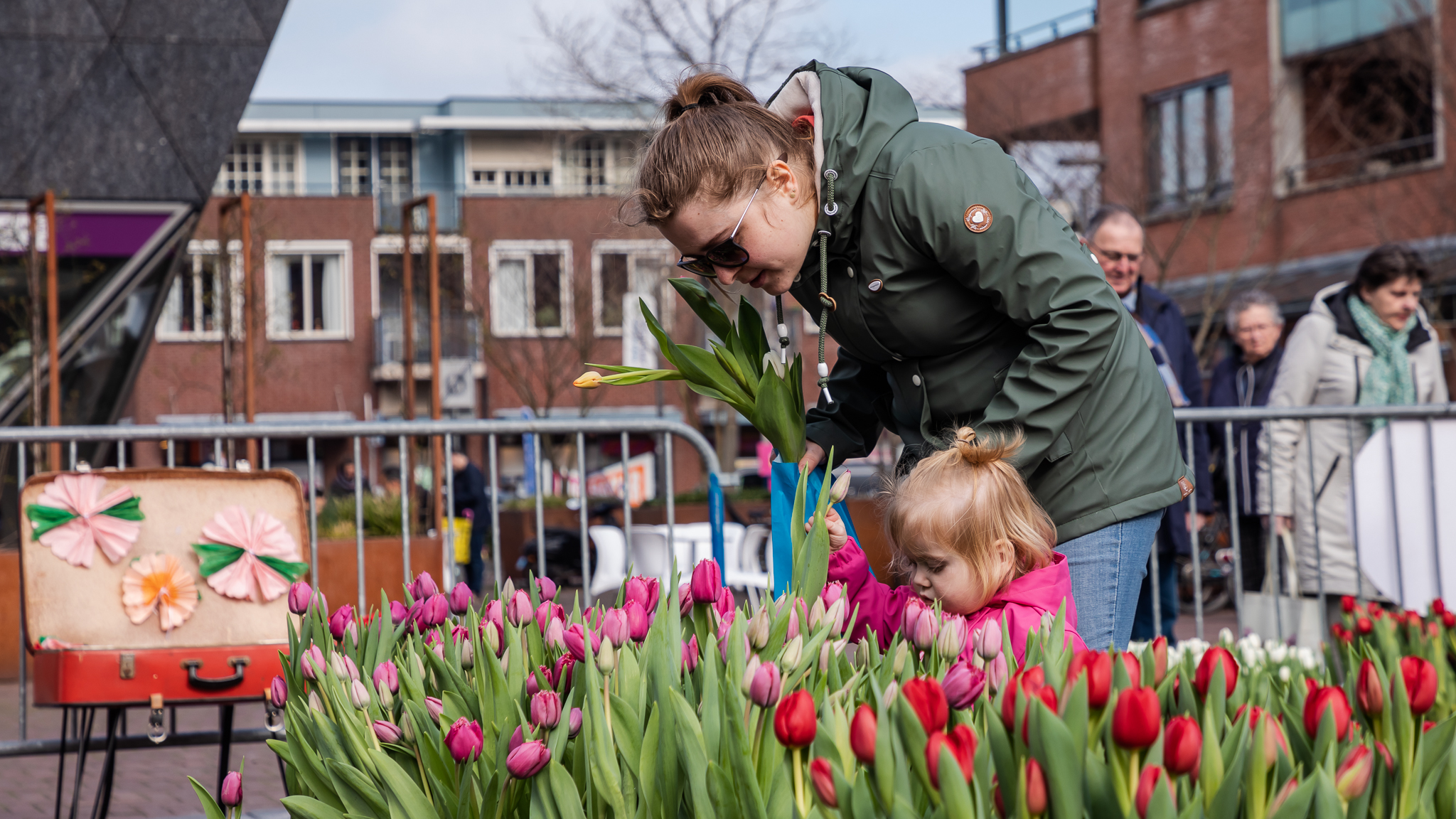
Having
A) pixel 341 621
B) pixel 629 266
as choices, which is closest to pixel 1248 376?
pixel 341 621

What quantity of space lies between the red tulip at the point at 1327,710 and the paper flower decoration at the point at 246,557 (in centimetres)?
307

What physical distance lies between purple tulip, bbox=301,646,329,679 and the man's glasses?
0.85 meters

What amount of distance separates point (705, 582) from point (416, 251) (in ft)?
87.9

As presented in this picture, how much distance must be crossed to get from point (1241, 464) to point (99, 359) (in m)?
9.36

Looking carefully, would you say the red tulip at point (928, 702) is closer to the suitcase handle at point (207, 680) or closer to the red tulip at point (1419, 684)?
the red tulip at point (1419, 684)

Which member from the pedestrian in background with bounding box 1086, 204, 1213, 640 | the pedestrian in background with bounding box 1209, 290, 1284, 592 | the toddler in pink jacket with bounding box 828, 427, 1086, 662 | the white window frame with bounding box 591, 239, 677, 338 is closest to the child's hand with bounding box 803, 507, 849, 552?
the toddler in pink jacket with bounding box 828, 427, 1086, 662

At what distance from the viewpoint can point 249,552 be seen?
400 cm

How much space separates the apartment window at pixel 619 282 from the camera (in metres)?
23.8

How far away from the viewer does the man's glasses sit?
2.37 meters

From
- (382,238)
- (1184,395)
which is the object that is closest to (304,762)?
(1184,395)

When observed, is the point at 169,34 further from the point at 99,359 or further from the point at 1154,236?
the point at 1154,236

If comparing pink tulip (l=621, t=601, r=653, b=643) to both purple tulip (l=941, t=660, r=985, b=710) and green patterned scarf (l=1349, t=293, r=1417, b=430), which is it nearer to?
purple tulip (l=941, t=660, r=985, b=710)

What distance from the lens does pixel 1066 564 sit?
8.14 ft

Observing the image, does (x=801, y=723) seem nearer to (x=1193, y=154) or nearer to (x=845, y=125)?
(x=845, y=125)
